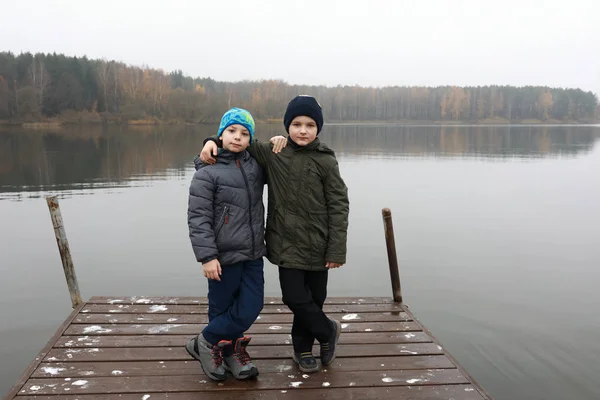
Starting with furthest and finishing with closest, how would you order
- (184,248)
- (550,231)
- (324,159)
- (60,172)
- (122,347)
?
(60,172) < (550,231) < (184,248) < (122,347) < (324,159)

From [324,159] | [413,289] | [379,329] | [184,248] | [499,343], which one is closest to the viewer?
[324,159]

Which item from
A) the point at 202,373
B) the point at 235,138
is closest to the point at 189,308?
the point at 202,373

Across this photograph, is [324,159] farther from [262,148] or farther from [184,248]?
[184,248]

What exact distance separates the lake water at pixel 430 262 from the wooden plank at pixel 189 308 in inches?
55.1

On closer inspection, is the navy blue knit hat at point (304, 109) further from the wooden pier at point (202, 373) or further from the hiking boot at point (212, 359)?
the wooden pier at point (202, 373)

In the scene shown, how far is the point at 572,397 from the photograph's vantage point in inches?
204

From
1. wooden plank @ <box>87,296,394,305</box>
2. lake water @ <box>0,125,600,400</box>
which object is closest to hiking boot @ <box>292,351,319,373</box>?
wooden plank @ <box>87,296,394,305</box>

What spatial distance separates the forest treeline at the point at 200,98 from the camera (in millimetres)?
71181

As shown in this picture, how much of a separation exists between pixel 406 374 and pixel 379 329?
2.91ft

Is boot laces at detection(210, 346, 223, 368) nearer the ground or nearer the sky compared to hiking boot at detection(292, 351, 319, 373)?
nearer the sky

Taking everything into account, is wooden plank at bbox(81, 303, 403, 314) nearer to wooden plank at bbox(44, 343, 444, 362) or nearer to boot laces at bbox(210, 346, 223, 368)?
wooden plank at bbox(44, 343, 444, 362)

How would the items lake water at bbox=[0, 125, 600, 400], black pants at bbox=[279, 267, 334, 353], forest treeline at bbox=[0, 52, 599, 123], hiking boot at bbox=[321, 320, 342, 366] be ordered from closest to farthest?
black pants at bbox=[279, 267, 334, 353] < hiking boot at bbox=[321, 320, 342, 366] < lake water at bbox=[0, 125, 600, 400] < forest treeline at bbox=[0, 52, 599, 123]

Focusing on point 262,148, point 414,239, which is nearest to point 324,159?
point 262,148

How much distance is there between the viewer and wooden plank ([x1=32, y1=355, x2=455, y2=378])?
12.1 ft
